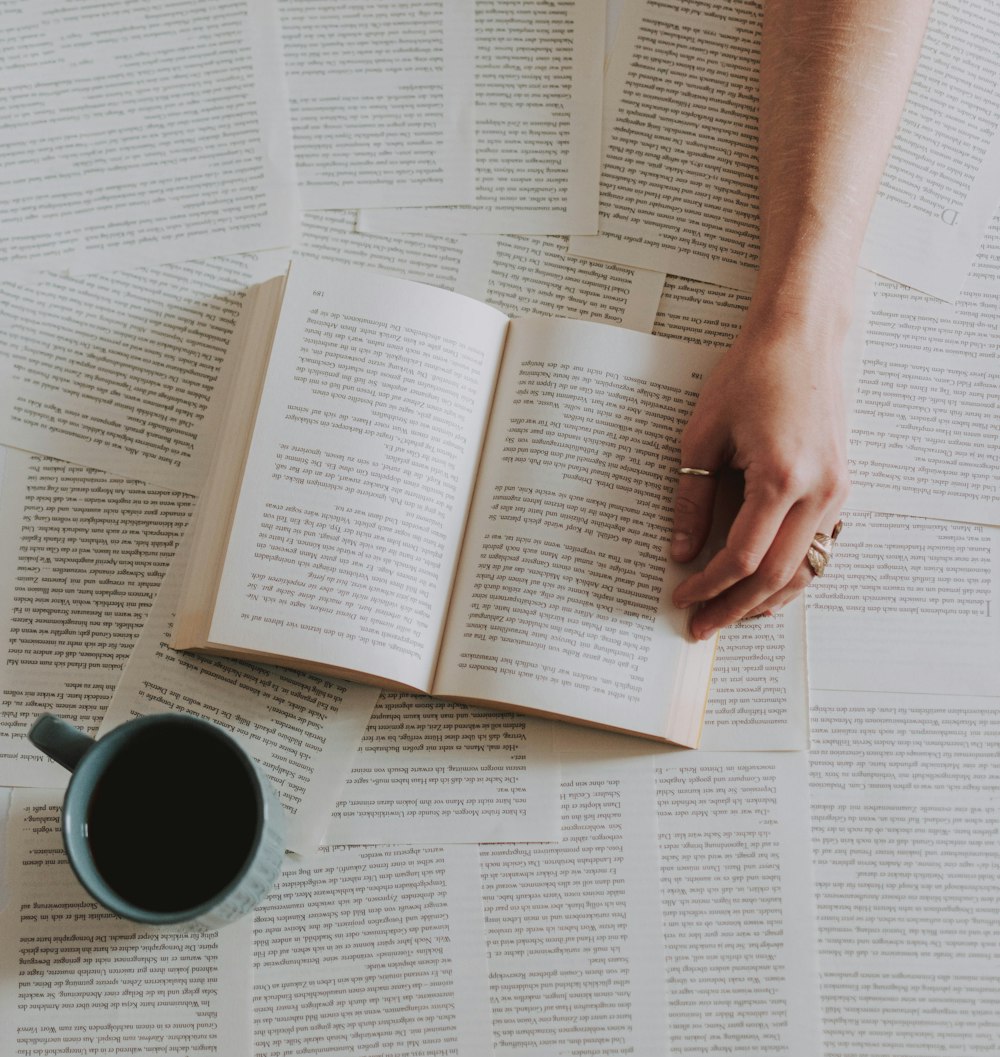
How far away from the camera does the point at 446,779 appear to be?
70 centimetres

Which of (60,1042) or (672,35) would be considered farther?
(672,35)

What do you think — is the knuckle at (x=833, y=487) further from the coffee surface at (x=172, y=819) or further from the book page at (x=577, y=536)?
the coffee surface at (x=172, y=819)

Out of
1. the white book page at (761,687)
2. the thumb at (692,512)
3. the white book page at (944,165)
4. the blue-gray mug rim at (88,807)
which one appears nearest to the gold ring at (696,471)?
the thumb at (692,512)

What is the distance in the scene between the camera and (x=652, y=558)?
0.68m

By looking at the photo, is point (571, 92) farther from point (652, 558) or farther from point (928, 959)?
point (928, 959)

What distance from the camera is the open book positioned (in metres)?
0.66

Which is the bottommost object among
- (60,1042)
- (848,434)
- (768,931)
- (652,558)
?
(60,1042)

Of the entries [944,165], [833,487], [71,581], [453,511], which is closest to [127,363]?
[71,581]

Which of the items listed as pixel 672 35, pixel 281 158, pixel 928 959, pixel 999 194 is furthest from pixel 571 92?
pixel 928 959

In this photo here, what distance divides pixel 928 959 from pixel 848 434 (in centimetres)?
38

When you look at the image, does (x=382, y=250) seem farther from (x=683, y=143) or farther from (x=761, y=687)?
(x=761, y=687)

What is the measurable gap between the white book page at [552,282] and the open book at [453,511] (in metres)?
0.06

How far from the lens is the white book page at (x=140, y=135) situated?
2.49 ft

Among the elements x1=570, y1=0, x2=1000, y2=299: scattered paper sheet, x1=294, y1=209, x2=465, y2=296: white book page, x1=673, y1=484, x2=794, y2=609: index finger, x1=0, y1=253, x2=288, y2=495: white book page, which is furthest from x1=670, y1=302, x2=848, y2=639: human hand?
x1=0, y1=253, x2=288, y2=495: white book page
